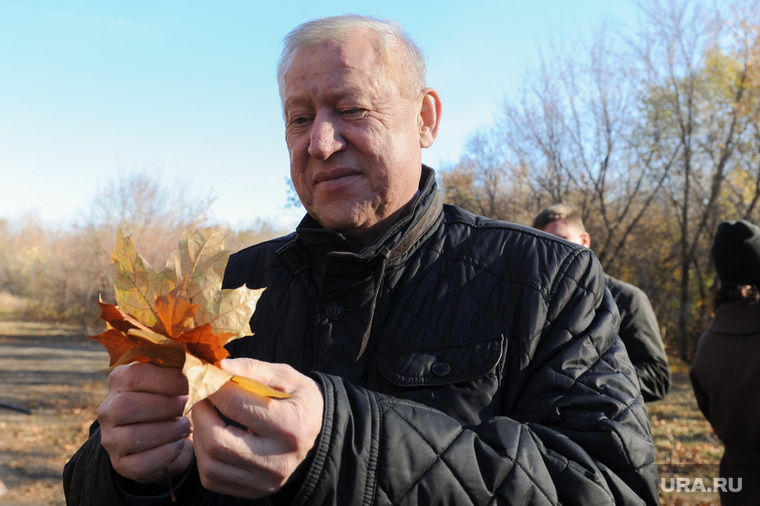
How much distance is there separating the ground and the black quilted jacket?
634cm

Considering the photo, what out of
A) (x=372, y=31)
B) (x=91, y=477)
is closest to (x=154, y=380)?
(x=91, y=477)

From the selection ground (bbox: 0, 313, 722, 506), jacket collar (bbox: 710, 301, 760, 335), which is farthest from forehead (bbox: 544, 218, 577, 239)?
ground (bbox: 0, 313, 722, 506)

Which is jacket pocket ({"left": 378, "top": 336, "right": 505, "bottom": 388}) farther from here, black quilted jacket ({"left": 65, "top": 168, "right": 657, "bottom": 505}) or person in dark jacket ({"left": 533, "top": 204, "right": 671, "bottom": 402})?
person in dark jacket ({"left": 533, "top": 204, "right": 671, "bottom": 402})

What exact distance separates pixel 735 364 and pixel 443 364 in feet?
10.7

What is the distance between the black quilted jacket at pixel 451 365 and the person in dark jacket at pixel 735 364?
109 inches

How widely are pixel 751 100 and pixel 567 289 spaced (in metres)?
20.8

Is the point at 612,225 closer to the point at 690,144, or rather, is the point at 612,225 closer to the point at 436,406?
the point at 690,144

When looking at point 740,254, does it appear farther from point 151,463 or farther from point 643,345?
point 151,463

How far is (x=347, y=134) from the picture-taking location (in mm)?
1718

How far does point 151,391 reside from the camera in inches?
45.4

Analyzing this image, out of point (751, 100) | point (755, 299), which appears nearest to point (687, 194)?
point (751, 100)

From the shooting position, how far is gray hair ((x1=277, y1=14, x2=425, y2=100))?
1748 millimetres

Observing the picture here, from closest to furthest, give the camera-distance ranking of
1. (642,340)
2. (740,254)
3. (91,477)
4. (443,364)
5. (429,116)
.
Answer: (91,477), (443,364), (429,116), (740,254), (642,340)

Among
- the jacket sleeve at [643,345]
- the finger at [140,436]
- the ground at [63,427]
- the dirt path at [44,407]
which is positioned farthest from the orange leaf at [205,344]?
the dirt path at [44,407]
